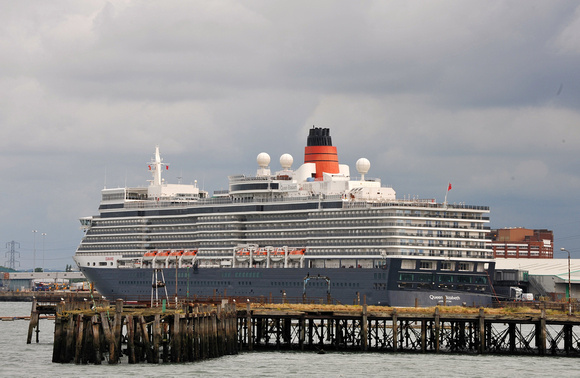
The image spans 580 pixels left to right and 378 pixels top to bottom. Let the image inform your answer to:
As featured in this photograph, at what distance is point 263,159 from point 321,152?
7.33 metres

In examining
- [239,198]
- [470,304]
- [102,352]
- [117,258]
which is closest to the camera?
[102,352]

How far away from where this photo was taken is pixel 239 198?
141 meters

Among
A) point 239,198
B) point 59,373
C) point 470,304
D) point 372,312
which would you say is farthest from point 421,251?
point 59,373

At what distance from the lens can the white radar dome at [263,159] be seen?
463ft

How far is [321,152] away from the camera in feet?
462

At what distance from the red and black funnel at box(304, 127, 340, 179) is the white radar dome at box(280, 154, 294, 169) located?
2025mm

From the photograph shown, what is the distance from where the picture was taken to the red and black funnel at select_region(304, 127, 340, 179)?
459 ft

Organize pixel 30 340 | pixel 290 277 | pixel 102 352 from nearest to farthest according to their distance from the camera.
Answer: pixel 102 352
pixel 30 340
pixel 290 277

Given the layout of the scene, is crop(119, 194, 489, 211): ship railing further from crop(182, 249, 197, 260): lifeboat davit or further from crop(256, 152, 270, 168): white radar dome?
crop(182, 249, 197, 260): lifeboat davit

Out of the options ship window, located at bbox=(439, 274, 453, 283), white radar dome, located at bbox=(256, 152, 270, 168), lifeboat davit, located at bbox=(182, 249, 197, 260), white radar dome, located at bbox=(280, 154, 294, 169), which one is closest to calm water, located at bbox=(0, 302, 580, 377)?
ship window, located at bbox=(439, 274, 453, 283)

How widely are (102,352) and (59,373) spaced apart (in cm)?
575

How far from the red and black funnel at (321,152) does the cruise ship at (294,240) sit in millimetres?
175

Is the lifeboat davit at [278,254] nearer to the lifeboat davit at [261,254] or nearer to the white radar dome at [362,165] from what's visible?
the lifeboat davit at [261,254]

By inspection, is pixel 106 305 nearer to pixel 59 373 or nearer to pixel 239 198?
pixel 59 373
